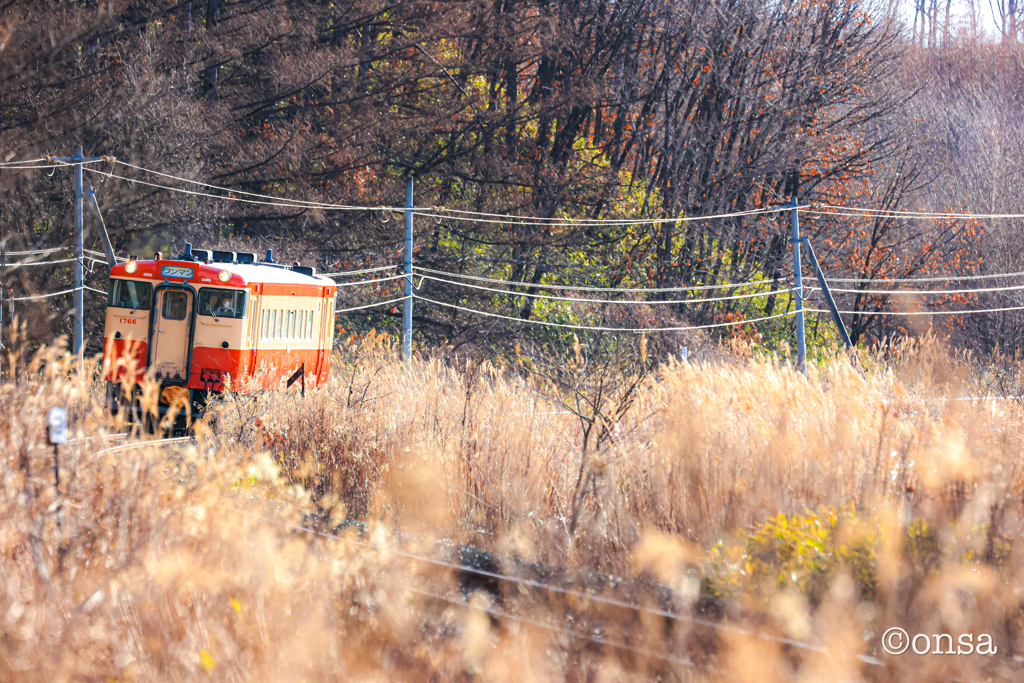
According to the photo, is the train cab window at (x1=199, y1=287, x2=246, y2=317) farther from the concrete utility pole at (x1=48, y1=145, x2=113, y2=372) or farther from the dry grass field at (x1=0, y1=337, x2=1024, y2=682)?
the concrete utility pole at (x1=48, y1=145, x2=113, y2=372)

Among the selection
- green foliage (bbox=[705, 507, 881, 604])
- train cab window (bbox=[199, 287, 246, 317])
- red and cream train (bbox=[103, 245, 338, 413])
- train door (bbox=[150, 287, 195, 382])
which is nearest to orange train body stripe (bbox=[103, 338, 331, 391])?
red and cream train (bbox=[103, 245, 338, 413])

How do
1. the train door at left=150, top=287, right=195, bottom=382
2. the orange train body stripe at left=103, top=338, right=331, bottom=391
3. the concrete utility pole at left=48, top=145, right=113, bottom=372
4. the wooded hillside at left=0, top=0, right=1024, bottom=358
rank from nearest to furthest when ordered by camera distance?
the orange train body stripe at left=103, top=338, right=331, bottom=391 → the train door at left=150, top=287, right=195, bottom=382 → the concrete utility pole at left=48, top=145, right=113, bottom=372 → the wooded hillside at left=0, top=0, right=1024, bottom=358

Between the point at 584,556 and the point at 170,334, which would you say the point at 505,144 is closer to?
the point at 170,334

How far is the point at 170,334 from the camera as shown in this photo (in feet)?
44.7

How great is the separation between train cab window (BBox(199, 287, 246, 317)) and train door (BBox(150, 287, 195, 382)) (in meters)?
0.32

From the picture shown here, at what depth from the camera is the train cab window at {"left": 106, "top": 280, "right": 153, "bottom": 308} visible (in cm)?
1374

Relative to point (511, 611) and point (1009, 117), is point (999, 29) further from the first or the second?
point (511, 611)

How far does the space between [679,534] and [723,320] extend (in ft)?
85.6

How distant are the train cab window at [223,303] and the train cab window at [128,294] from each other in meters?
0.99

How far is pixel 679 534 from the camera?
661cm

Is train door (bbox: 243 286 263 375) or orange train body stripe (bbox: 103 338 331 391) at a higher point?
train door (bbox: 243 286 263 375)

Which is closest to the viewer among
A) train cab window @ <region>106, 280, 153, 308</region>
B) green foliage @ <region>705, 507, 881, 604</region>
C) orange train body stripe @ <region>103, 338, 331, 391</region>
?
green foliage @ <region>705, 507, 881, 604</region>

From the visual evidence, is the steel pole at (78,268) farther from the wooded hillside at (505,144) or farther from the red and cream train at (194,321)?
the red and cream train at (194,321)

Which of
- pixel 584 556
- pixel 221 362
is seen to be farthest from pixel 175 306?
pixel 584 556
